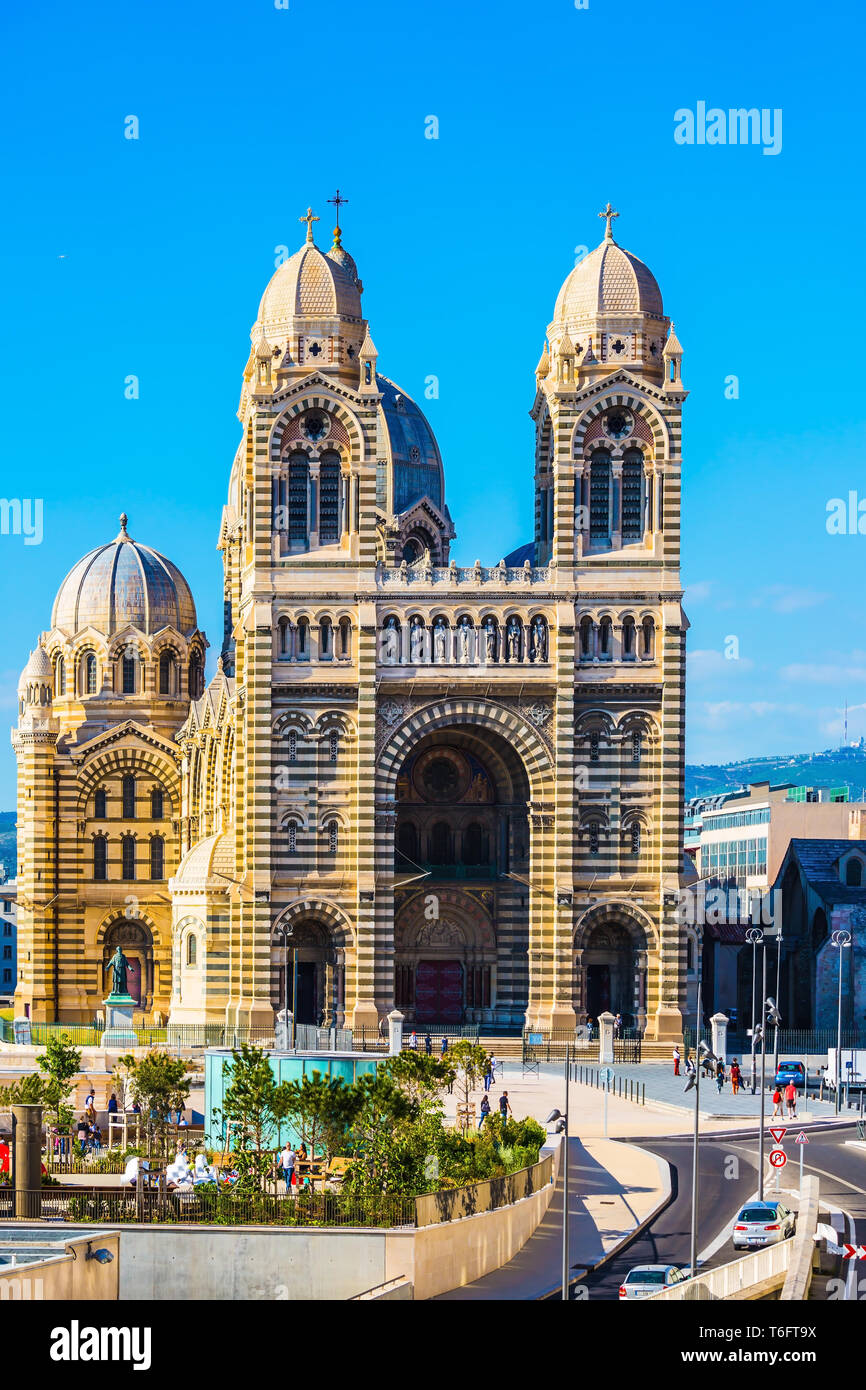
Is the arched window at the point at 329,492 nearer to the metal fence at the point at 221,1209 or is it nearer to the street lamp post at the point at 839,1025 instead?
the street lamp post at the point at 839,1025

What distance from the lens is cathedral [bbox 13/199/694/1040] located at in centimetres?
8562

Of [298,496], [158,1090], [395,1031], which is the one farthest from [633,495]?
[158,1090]

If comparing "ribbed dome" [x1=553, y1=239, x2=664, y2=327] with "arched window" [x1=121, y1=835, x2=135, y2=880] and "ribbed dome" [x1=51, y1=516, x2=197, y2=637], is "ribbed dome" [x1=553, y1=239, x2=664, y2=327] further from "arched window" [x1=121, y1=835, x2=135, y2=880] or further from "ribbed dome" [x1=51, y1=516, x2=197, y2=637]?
"arched window" [x1=121, y1=835, x2=135, y2=880]

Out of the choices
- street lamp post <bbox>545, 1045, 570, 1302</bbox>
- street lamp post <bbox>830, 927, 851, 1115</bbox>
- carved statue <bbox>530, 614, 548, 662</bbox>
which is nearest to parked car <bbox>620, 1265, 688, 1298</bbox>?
street lamp post <bbox>545, 1045, 570, 1302</bbox>

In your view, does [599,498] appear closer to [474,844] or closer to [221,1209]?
[474,844]

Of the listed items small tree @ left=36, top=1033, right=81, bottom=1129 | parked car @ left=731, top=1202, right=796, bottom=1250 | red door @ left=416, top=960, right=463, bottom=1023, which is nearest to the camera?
parked car @ left=731, top=1202, right=796, bottom=1250

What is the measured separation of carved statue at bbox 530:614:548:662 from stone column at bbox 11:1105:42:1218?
40259 mm

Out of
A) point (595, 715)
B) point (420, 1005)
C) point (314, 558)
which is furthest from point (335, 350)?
point (420, 1005)

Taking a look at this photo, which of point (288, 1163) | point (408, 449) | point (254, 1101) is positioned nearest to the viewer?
point (288, 1163)

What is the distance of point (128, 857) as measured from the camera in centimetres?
10469

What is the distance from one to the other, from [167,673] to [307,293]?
25.9 meters

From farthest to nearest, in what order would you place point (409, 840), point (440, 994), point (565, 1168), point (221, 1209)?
point (409, 840)
point (440, 994)
point (565, 1168)
point (221, 1209)
